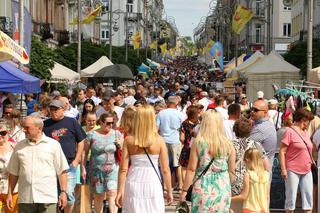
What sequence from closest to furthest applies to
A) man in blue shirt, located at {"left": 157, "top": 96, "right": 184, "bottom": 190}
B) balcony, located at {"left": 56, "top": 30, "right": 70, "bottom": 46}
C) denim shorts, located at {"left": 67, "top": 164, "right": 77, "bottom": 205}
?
1. denim shorts, located at {"left": 67, "top": 164, "right": 77, "bottom": 205}
2. man in blue shirt, located at {"left": 157, "top": 96, "right": 184, "bottom": 190}
3. balcony, located at {"left": 56, "top": 30, "right": 70, "bottom": 46}

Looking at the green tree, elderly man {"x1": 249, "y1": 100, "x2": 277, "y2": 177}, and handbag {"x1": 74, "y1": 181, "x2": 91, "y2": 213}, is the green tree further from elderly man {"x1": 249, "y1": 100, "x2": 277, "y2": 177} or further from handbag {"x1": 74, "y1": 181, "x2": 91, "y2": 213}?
elderly man {"x1": 249, "y1": 100, "x2": 277, "y2": 177}

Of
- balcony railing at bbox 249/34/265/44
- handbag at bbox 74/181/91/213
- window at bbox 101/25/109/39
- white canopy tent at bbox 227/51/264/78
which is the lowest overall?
handbag at bbox 74/181/91/213

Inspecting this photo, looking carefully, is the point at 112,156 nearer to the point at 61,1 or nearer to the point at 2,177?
the point at 2,177

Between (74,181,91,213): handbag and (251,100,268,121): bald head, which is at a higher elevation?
(251,100,268,121): bald head

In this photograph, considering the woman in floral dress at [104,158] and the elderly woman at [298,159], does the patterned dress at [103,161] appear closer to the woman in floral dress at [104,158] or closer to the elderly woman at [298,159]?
the woman in floral dress at [104,158]

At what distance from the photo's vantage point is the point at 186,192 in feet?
28.6

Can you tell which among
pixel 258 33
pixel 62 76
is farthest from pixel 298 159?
pixel 258 33

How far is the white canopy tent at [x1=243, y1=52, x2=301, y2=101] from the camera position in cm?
3017

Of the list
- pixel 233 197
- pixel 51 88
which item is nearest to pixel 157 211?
pixel 233 197

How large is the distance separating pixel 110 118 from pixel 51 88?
21.8 m

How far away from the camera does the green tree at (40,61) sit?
26.7 metres

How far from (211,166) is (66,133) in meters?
2.51

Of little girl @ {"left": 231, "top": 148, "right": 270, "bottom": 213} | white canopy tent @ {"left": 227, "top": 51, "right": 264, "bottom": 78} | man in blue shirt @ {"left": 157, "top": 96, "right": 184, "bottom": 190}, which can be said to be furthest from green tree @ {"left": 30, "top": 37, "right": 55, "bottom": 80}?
little girl @ {"left": 231, "top": 148, "right": 270, "bottom": 213}

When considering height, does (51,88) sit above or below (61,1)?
below
